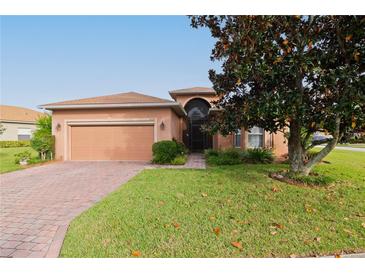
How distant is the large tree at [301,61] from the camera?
4.66 meters

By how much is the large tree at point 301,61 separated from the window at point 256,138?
659cm

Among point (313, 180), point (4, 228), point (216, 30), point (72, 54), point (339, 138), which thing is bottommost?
point (4, 228)

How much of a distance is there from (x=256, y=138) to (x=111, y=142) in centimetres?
878

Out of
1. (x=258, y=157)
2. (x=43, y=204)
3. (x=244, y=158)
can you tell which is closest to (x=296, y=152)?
(x=258, y=157)

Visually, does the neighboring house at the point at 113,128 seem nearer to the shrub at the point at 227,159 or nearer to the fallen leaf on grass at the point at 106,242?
the shrub at the point at 227,159

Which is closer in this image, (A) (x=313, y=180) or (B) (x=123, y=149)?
(A) (x=313, y=180)

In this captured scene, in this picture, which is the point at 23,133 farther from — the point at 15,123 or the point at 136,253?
the point at 136,253

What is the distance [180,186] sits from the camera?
5723mm

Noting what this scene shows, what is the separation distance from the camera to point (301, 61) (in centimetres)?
468

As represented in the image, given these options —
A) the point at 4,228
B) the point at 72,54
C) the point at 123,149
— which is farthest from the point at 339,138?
the point at 72,54

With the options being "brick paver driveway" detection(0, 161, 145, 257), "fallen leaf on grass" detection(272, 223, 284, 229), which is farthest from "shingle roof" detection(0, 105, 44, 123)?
"fallen leaf on grass" detection(272, 223, 284, 229)

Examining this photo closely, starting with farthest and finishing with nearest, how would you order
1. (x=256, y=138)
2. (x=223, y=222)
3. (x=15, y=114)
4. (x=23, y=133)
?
(x=15, y=114) → (x=23, y=133) → (x=256, y=138) → (x=223, y=222)

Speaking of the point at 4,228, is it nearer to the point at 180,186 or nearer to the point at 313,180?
the point at 180,186

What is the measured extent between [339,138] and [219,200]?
166 inches
